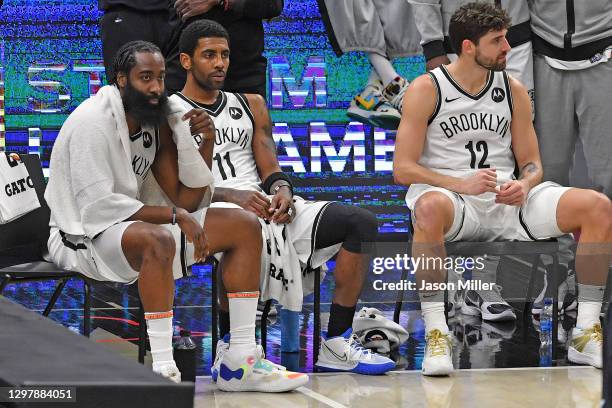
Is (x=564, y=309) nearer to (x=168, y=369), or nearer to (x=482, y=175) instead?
(x=482, y=175)

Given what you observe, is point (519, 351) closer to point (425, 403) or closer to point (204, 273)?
point (425, 403)

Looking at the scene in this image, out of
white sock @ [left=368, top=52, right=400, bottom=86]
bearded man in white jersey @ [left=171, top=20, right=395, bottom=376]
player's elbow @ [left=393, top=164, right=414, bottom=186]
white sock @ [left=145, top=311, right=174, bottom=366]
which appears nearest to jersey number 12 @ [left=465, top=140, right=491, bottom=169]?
player's elbow @ [left=393, top=164, right=414, bottom=186]

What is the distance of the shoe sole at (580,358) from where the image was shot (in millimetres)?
4684

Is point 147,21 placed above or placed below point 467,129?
above

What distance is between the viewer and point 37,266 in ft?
14.5

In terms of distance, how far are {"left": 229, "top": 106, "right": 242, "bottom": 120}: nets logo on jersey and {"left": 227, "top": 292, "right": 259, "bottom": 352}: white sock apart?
3.34 ft

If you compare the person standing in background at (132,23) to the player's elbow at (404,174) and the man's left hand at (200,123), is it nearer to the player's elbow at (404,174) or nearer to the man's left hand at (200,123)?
the man's left hand at (200,123)

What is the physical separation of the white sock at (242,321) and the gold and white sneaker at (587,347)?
1.44m

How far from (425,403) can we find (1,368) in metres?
2.87

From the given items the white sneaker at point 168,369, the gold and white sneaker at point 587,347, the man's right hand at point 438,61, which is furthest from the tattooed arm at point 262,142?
the gold and white sneaker at point 587,347

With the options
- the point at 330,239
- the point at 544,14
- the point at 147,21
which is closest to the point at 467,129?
the point at 330,239

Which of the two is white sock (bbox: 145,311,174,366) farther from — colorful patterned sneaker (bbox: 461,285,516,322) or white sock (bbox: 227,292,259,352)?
colorful patterned sneaker (bbox: 461,285,516,322)

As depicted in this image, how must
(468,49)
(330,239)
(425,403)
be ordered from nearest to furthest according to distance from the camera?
(425,403), (330,239), (468,49)
